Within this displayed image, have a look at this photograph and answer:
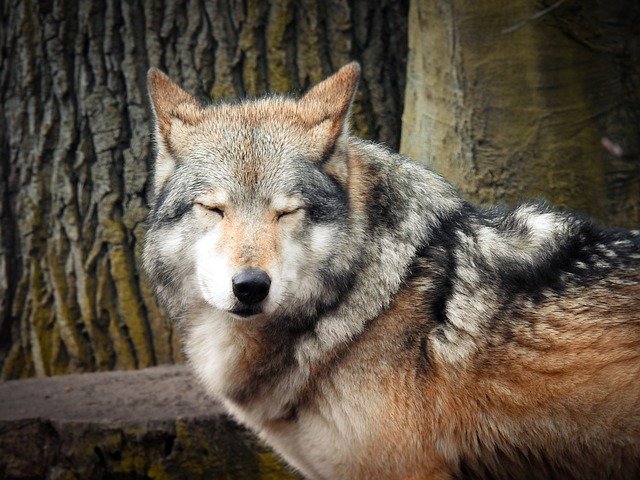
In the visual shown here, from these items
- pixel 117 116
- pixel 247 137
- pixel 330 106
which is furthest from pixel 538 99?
pixel 117 116

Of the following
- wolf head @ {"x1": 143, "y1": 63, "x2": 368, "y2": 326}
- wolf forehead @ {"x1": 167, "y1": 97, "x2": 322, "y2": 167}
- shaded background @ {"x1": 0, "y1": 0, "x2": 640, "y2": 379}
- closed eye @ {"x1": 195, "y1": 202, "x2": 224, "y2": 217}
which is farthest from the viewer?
Answer: shaded background @ {"x1": 0, "y1": 0, "x2": 640, "y2": 379}

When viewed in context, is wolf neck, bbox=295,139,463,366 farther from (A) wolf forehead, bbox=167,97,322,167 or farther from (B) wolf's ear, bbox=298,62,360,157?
(A) wolf forehead, bbox=167,97,322,167

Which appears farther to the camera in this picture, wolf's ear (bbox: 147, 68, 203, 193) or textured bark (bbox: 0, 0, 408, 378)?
textured bark (bbox: 0, 0, 408, 378)

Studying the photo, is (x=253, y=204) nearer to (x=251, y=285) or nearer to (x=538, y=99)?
(x=251, y=285)

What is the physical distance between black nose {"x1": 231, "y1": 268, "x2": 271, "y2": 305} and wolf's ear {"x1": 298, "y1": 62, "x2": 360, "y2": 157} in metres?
0.85

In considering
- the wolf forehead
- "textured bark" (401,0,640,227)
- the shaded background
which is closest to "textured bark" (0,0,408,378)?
the shaded background

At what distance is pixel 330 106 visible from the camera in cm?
466

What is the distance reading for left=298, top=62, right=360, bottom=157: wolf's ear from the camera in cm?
457

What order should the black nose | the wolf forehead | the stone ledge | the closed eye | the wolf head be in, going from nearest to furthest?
the black nose
the wolf head
the closed eye
the wolf forehead
the stone ledge

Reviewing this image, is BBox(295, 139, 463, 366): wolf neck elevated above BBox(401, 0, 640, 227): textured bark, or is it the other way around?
BBox(401, 0, 640, 227): textured bark

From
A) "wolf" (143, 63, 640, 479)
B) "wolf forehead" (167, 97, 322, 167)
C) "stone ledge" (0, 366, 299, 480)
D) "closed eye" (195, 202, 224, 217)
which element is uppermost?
"wolf forehead" (167, 97, 322, 167)

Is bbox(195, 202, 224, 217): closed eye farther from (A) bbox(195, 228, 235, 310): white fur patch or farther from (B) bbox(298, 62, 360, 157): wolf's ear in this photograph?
(B) bbox(298, 62, 360, 157): wolf's ear

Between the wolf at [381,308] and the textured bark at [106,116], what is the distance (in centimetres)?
193

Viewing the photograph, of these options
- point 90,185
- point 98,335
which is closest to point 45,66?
point 90,185
